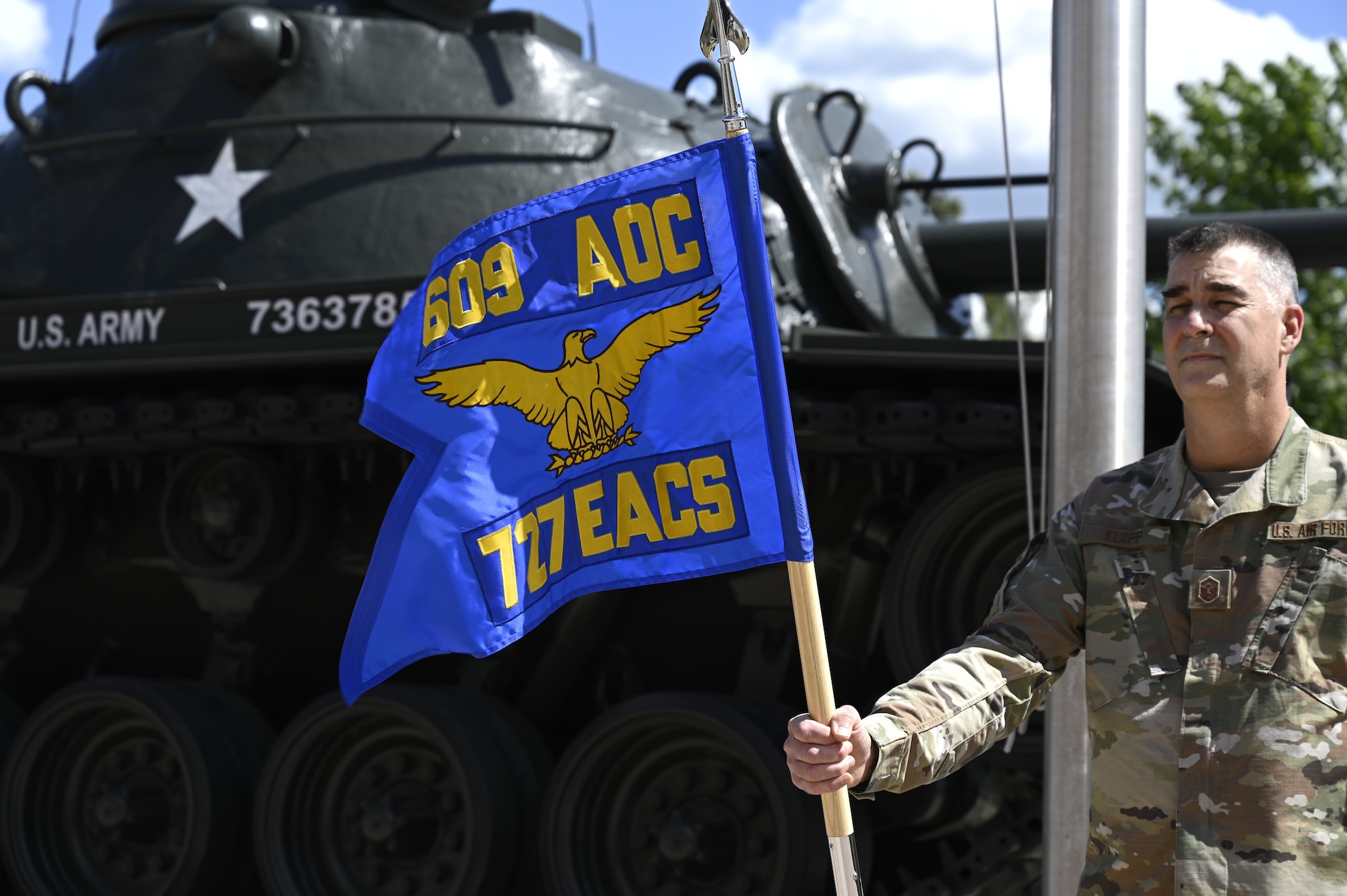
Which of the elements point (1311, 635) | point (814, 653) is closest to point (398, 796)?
point (814, 653)

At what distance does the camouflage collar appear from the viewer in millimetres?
2383

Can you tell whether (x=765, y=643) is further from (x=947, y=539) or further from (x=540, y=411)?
(x=540, y=411)

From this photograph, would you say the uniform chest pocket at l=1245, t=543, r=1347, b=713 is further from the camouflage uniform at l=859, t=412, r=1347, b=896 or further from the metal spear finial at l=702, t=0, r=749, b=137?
the metal spear finial at l=702, t=0, r=749, b=137

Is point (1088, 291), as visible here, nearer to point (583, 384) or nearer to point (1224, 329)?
point (1224, 329)

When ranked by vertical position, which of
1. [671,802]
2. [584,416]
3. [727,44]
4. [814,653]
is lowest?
[671,802]

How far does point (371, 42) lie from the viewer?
6215 millimetres

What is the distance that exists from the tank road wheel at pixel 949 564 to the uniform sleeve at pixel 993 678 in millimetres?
2322

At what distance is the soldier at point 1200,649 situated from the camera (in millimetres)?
2281

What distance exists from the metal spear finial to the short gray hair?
2.48ft

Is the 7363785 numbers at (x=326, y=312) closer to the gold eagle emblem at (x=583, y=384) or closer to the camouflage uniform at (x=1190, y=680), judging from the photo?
the gold eagle emblem at (x=583, y=384)

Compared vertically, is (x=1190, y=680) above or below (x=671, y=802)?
above

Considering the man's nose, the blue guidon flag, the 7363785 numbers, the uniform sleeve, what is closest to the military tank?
the 7363785 numbers

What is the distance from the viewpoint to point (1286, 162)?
17.9 m

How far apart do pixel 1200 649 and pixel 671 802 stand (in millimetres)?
3119
